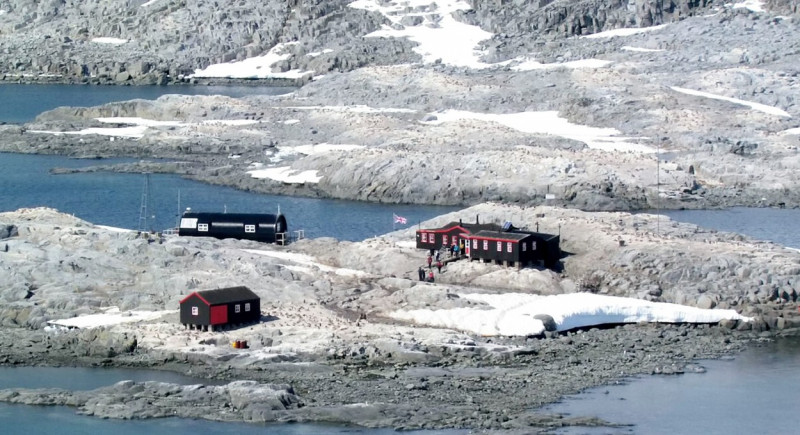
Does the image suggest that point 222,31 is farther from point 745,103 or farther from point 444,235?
point 444,235

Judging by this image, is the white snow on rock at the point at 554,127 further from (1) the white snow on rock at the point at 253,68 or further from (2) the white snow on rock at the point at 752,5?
(1) the white snow on rock at the point at 253,68

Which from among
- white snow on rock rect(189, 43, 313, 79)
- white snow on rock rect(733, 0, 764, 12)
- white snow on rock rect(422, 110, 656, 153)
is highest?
white snow on rock rect(733, 0, 764, 12)

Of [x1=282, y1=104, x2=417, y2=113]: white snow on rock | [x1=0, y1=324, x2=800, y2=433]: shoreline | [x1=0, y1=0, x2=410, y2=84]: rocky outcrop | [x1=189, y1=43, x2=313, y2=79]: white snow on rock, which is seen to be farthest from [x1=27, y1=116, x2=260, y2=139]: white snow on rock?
[x1=0, y1=324, x2=800, y2=433]: shoreline

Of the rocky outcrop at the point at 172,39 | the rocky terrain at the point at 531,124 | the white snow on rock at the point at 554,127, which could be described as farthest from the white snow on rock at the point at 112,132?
the rocky outcrop at the point at 172,39

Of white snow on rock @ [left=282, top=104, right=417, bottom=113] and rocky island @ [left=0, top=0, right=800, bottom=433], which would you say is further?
white snow on rock @ [left=282, top=104, right=417, bottom=113]

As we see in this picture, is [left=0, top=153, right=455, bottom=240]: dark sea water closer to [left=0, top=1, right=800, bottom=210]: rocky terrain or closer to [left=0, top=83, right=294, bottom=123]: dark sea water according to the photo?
[left=0, top=1, right=800, bottom=210]: rocky terrain

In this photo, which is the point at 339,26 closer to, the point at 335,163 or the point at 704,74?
the point at 704,74

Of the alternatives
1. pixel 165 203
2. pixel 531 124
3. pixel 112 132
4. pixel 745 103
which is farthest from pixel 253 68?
pixel 165 203
